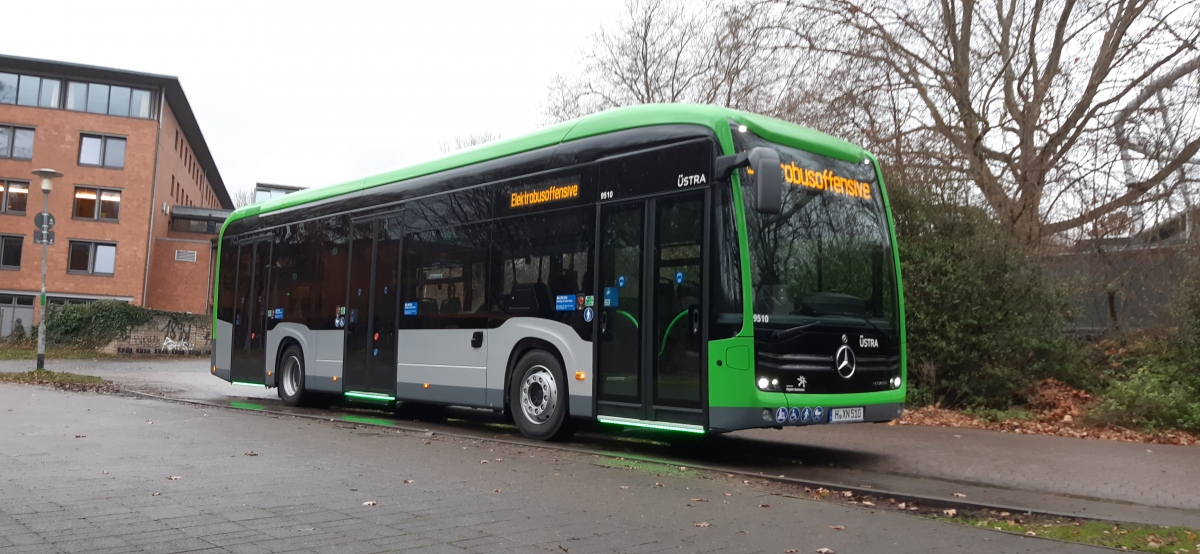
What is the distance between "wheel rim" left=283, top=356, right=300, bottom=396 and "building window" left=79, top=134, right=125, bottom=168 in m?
37.9

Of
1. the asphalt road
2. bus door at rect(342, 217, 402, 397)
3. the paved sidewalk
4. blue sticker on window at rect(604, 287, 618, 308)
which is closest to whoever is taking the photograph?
the paved sidewalk

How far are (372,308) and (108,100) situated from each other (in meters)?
41.9

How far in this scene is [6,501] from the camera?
6.30 m

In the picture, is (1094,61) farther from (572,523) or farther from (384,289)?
(572,523)

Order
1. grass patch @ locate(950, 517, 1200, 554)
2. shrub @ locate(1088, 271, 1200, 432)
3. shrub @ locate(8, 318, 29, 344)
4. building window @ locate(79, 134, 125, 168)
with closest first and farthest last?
grass patch @ locate(950, 517, 1200, 554) → shrub @ locate(1088, 271, 1200, 432) → shrub @ locate(8, 318, 29, 344) → building window @ locate(79, 134, 125, 168)

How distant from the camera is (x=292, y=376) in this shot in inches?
631

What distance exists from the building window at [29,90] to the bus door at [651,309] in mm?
46993

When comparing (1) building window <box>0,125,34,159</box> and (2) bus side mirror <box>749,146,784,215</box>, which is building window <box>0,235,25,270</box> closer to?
(1) building window <box>0,125,34,159</box>

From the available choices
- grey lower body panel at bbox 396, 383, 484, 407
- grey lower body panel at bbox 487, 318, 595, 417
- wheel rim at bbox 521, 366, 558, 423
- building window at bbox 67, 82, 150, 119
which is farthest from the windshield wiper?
building window at bbox 67, 82, 150, 119

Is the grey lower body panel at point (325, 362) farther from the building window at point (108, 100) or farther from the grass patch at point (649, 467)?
the building window at point (108, 100)

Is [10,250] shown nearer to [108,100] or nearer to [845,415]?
[108,100]

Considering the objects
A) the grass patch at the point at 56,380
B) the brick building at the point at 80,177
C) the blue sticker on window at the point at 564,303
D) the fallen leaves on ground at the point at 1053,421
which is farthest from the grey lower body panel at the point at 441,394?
the brick building at the point at 80,177

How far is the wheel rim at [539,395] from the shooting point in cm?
1079

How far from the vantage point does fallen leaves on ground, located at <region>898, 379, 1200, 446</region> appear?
1180 cm
